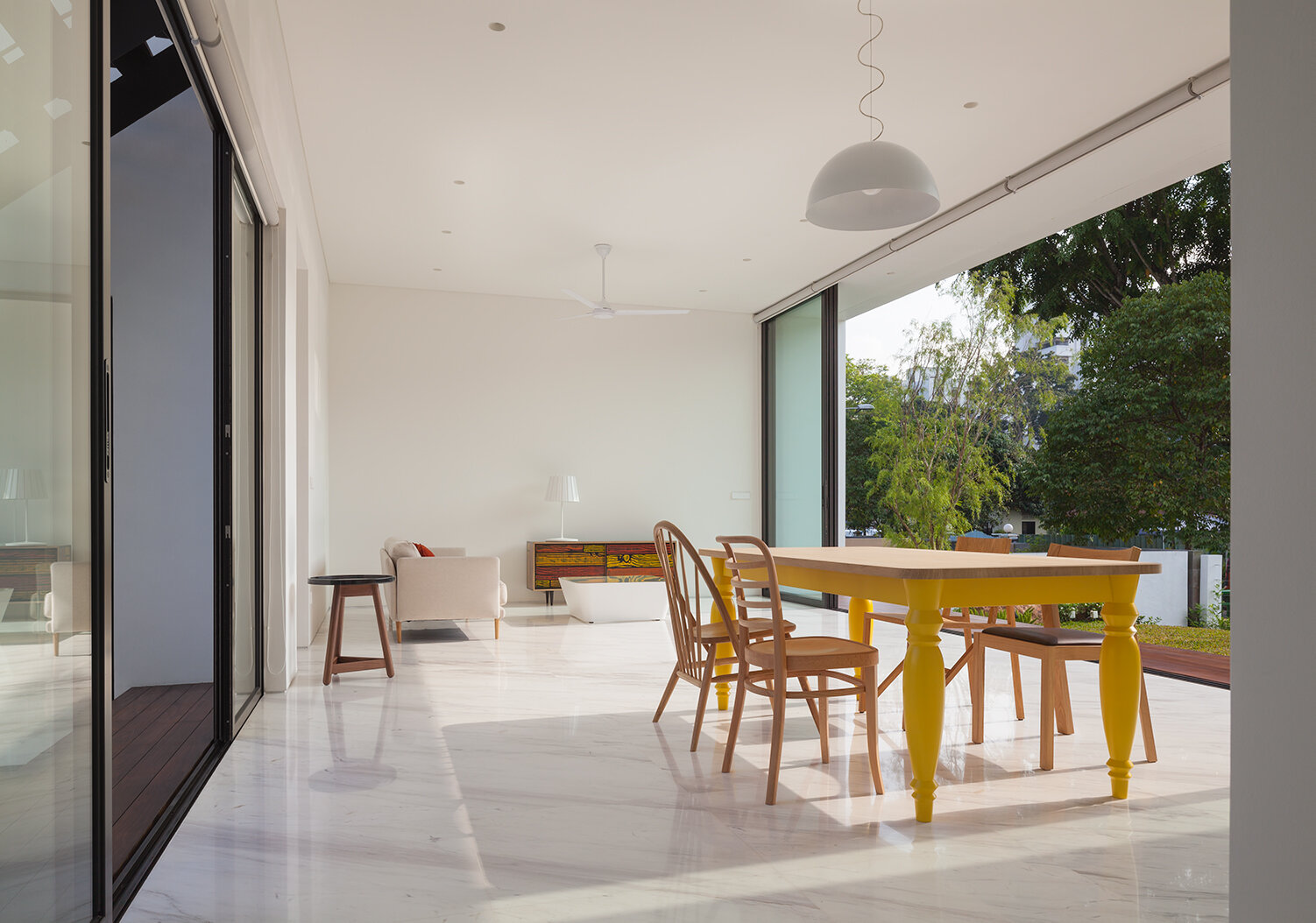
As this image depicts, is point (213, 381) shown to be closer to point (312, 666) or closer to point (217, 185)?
point (217, 185)

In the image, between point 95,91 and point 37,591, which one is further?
point 95,91

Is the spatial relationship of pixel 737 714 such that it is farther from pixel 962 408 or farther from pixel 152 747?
pixel 962 408

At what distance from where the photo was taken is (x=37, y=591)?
4.99ft

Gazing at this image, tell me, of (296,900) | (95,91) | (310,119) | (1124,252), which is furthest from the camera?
(1124,252)

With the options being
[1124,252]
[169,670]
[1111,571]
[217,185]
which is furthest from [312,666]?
[1124,252]

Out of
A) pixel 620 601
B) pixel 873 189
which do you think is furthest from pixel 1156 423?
pixel 873 189

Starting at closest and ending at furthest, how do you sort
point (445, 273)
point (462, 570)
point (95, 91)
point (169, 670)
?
point (95, 91), point (169, 670), point (462, 570), point (445, 273)

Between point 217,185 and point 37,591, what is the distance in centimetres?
244

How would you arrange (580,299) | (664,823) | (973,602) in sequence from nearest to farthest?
(664,823)
(973,602)
(580,299)

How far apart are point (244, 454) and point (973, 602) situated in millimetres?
3165

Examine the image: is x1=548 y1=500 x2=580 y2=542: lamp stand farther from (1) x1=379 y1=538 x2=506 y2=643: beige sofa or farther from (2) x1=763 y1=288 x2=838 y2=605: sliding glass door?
(1) x1=379 y1=538 x2=506 y2=643: beige sofa

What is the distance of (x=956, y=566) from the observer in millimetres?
2811

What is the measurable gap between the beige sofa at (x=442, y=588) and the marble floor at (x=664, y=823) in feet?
5.86

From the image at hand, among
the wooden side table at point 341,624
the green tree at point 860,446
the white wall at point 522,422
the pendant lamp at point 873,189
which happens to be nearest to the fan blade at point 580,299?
the white wall at point 522,422
